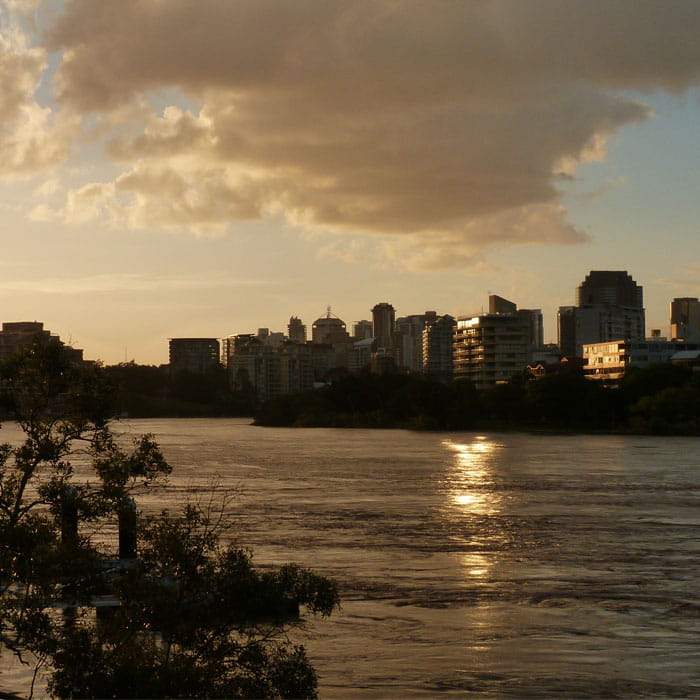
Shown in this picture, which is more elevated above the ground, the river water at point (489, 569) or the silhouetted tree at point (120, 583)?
the silhouetted tree at point (120, 583)

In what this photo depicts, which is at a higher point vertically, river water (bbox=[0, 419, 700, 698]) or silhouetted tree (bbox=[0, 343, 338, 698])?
silhouetted tree (bbox=[0, 343, 338, 698])

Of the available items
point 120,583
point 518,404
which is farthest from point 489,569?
point 518,404

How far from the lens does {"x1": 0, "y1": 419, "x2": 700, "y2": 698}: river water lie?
17.0 m

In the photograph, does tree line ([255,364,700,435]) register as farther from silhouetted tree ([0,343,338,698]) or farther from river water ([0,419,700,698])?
silhouetted tree ([0,343,338,698])

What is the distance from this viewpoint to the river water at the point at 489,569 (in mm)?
16969

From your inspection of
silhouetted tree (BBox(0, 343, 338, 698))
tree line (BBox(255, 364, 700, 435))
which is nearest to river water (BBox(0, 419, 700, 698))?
silhouetted tree (BBox(0, 343, 338, 698))

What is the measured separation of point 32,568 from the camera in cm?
1102

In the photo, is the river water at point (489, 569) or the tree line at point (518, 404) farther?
the tree line at point (518, 404)

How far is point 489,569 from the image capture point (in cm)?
2620

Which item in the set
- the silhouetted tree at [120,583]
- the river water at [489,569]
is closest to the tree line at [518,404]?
the river water at [489,569]

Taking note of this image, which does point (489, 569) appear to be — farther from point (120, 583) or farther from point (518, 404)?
point (518, 404)

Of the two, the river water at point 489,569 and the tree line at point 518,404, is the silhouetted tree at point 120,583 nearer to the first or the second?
the river water at point 489,569

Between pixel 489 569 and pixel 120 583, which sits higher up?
pixel 120 583

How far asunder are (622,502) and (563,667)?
88.3 ft
